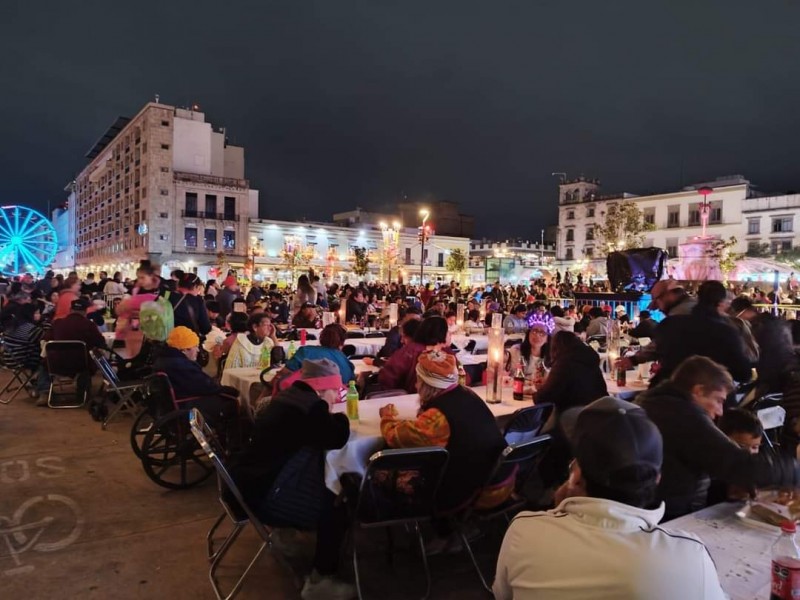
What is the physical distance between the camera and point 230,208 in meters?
42.3

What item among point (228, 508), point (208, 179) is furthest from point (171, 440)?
point (208, 179)

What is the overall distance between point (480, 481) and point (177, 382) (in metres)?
2.93

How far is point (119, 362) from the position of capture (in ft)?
23.3

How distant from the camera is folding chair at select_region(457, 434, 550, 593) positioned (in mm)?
3029

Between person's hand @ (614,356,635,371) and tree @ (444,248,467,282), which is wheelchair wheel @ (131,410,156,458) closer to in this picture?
person's hand @ (614,356,635,371)

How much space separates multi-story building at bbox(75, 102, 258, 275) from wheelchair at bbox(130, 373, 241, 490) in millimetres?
38045

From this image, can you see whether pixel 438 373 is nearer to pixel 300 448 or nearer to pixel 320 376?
pixel 320 376

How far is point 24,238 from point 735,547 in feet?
128

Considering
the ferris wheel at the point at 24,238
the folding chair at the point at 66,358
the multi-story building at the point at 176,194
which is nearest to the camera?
the folding chair at the point at 66,358

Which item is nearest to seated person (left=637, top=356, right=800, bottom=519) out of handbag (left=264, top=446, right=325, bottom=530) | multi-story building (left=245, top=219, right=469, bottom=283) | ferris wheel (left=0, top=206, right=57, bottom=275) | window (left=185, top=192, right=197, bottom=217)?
handbag (left=264, top=446, right=325, bottom=530)

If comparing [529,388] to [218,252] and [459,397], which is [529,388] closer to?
[459,397]

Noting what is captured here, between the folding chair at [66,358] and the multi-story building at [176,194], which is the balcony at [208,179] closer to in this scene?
the multi-story building at [176,194]

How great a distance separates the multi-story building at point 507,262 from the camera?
3750 centimetres

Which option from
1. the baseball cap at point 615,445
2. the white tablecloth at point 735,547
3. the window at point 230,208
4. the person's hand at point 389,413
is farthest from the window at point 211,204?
the baseball cap at point 615,445
